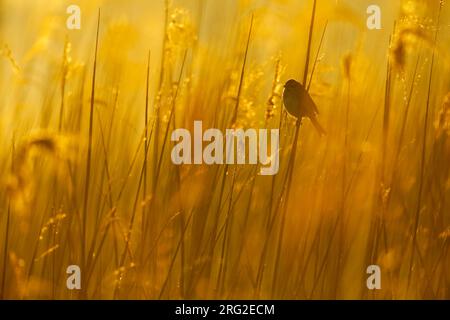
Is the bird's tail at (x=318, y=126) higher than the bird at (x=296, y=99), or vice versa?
the bird at (x=296, y=99)

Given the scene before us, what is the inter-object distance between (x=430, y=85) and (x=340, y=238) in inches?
17.9

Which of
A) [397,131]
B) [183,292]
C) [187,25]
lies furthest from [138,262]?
[397,131]

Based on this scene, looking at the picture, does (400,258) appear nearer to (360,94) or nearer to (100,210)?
(360,94)

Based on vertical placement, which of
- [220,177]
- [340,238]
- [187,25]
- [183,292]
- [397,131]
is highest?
[187,25]

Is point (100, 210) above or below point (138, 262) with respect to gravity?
above

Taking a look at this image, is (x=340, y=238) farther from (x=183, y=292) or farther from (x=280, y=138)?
(x=183, y=292)

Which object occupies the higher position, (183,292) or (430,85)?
(430,85)

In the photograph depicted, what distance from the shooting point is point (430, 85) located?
6.01ft

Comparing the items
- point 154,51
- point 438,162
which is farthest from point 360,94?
point 154,51

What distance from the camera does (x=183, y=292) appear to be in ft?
5.94

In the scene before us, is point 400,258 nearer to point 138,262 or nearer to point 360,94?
point 360,94

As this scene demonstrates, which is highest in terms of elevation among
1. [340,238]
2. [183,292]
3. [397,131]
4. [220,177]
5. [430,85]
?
[430,85]

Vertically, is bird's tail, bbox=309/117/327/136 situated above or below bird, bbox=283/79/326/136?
below

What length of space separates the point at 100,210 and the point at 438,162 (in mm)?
875
